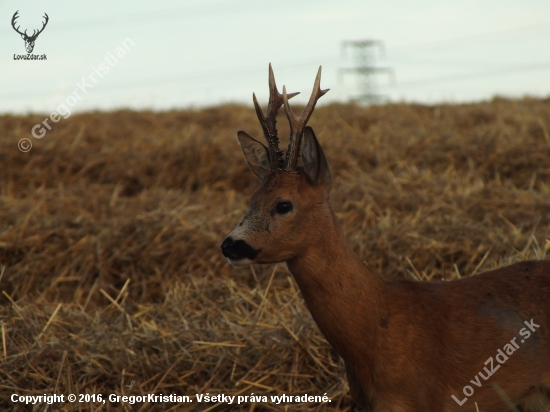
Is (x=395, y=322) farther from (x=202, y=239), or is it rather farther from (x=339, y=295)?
(x=202, y=239)

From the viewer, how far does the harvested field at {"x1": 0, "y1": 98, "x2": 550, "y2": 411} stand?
4.31m

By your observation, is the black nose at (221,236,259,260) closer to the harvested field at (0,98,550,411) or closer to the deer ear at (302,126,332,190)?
the deer ear at (302,126,332,190)

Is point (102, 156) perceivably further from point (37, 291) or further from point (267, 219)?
point (267, 219)

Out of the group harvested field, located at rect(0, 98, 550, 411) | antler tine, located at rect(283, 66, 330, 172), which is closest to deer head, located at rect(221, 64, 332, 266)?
antler tine, located at rect(283, 66, 330, 172)

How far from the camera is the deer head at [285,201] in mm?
3121

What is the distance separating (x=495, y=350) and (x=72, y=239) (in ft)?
13.6

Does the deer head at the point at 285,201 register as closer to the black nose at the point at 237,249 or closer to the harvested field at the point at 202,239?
the black nose at the point at 237,249

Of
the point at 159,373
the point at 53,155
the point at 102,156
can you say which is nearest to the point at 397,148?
the point at 102,156

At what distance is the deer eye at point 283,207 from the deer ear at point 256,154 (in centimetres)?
29

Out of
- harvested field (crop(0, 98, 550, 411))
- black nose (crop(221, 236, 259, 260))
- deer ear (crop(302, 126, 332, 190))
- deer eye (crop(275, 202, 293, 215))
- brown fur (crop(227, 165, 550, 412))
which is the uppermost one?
deer ear (crop(302, 126, 332, 190))

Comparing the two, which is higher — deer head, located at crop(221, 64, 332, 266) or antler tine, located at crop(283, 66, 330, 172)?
antler tine, located at crop(283, 66, 330, 172)

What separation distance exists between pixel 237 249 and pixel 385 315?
0.76 m

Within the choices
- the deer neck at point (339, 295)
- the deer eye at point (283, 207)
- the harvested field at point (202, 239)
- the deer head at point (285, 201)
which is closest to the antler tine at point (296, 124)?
the deer head at point (285, 201)

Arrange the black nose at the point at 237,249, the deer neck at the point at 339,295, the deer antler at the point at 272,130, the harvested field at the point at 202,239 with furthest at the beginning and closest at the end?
the harvested field at the point at 202,239 < the deer antler at the point at 272,130 < the deer neck at the point at 339,295 < the black nose at the point at 237,249
